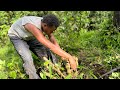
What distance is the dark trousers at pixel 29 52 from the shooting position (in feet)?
14.6

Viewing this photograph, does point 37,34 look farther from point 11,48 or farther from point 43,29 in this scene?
point 11,48

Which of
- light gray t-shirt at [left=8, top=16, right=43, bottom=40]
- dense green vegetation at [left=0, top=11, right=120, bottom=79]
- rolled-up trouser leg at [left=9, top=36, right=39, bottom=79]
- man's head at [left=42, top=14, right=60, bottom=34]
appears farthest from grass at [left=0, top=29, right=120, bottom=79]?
man's head at [left=42, top=14, right=60, bottom=34]

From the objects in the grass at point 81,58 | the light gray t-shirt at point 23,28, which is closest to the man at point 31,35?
the light gray t-shirt at point 23,28

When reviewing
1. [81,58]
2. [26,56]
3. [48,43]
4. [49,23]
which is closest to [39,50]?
[26,56]

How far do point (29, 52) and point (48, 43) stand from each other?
2.14ft

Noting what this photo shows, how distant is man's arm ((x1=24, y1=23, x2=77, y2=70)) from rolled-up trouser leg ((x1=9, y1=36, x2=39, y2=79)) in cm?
32

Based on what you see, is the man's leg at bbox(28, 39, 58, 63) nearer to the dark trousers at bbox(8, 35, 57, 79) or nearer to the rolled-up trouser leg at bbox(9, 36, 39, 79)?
the dark trousers at bbox(8, 35, 57, 79)

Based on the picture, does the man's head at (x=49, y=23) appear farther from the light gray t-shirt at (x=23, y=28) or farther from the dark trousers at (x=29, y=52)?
A: the dark trousers at (x=29, y=52)

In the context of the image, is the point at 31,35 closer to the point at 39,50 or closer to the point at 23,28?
the point at 23,28

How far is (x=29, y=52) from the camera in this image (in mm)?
4648

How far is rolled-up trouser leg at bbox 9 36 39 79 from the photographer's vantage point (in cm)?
440
